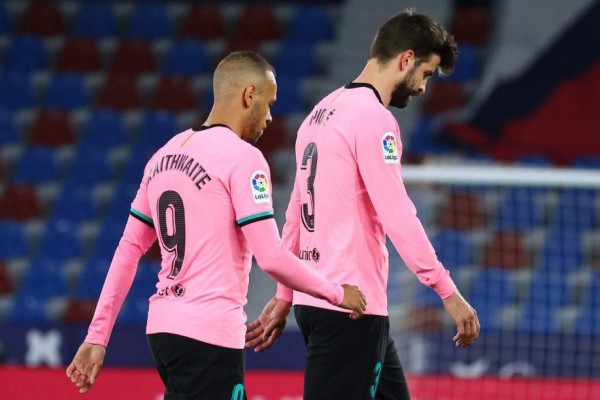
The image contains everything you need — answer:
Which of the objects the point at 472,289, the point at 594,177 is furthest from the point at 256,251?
the point at 472,289

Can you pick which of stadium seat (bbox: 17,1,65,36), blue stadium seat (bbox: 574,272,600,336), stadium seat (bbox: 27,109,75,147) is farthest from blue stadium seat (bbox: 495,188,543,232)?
stadium seat (bbox: 17,1,65,36)

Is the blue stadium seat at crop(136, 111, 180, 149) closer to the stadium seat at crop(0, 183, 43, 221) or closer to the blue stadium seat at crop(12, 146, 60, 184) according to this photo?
the blue stadium seat at crop(12, 146, 60, 184)

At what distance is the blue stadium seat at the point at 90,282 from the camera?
8758 mm

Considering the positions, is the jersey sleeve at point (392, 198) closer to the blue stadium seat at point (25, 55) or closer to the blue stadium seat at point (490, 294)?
the blue stadium seat at point (490, 294)

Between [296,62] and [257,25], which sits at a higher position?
[257,25]

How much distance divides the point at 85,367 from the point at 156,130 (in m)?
6.56

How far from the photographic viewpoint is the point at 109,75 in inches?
413

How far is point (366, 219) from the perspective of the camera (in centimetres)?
352

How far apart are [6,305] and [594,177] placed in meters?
5.04

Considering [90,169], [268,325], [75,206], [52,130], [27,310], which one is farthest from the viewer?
[52,130]

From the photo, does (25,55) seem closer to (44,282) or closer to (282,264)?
(44,282)

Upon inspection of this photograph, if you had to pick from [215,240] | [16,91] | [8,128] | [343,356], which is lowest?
[343,356]

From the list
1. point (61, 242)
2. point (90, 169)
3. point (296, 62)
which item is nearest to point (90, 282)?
point (61, 242)

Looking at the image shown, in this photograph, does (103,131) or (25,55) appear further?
(25,55)
